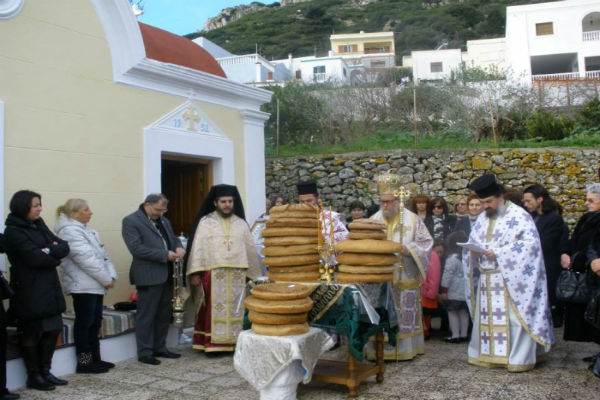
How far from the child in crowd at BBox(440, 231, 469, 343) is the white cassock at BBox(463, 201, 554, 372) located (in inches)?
42.5

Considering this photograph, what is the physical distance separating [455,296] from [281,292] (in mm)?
3015

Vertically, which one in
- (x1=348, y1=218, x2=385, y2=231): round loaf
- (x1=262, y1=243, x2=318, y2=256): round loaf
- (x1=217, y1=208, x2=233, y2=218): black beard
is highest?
(x1=217, y1=208, x2=233, y2=218): black beard

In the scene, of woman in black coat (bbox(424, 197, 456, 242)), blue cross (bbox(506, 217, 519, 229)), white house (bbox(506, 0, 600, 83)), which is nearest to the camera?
blue cross (bbox(506, 217, 519, 229))

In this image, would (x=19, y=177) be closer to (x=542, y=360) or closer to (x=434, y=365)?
(x=434, y=365)

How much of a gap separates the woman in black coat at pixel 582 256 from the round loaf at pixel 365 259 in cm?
168

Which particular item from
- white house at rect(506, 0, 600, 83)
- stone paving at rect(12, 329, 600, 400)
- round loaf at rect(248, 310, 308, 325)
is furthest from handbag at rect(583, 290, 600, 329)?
white house at rect(506, 0, 600, 83)

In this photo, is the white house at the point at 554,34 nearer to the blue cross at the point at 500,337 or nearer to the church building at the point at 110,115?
the church building at the point at 110,115

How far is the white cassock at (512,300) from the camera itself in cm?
504

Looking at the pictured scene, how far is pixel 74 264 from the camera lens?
526cm

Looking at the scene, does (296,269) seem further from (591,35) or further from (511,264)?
(591,35)

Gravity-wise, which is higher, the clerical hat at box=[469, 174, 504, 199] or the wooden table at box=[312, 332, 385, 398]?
the clerical hat at box=[469, 174, 504, 199]

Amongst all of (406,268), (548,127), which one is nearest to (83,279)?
(406,268)

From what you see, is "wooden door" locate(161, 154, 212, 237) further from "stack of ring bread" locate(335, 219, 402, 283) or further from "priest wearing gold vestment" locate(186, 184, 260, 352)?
"stack of ring bread" locate(335, 219, 402, 283)

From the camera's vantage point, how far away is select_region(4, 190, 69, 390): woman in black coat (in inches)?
181
